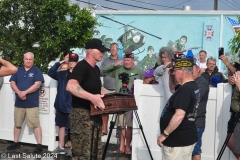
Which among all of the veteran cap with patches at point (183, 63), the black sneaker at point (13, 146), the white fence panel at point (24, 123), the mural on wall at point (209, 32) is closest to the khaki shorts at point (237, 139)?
the veteran cap with patches at point (183, 63)

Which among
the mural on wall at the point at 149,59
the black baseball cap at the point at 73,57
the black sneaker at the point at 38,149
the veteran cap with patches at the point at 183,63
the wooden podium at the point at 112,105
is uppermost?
the mural on wall at the point at 149,59

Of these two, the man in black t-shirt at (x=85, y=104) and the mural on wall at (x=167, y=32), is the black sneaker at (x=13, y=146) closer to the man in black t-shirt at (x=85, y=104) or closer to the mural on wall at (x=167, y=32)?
the man in black t-shirt at (x=85, y=104)

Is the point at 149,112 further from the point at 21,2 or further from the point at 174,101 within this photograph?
the point at 21,2

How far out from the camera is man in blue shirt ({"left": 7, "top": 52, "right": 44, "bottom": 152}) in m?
7.74

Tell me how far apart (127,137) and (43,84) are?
2.01 meters

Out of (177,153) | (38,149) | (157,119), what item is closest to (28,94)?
(38,149)

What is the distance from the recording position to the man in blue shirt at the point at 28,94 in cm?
774

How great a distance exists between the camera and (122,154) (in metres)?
7.66

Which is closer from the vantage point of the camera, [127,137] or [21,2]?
[127,137]

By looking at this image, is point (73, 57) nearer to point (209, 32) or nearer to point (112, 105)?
point (112, 105)

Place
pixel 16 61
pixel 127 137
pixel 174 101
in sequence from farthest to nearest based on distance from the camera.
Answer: pixel 16 61 → pixel 127 137 → pixel 174 101

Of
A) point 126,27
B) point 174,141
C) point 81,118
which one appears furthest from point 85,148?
point 126,27

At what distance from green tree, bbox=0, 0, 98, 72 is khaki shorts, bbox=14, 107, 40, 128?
1887 mm

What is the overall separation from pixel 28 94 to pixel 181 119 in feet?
13.9
